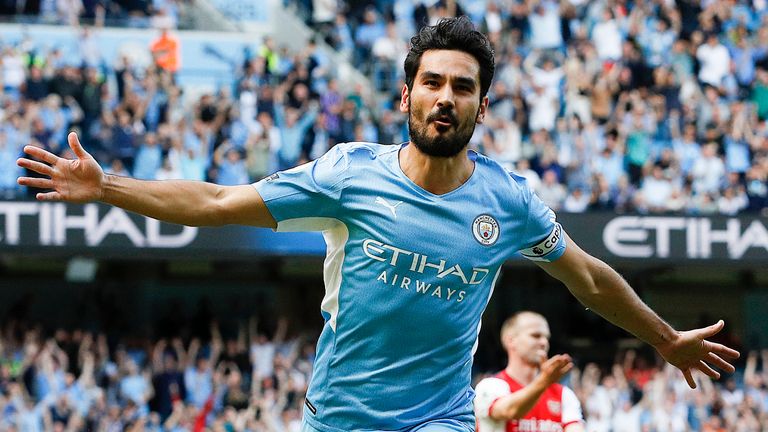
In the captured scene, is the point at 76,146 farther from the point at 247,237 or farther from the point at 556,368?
the point at 247,237

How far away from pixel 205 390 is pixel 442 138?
11.9 metres

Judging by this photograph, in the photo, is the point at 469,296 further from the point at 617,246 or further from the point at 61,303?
the point at 61,303

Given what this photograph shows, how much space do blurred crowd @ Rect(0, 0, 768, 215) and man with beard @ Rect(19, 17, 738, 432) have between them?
12111 mm

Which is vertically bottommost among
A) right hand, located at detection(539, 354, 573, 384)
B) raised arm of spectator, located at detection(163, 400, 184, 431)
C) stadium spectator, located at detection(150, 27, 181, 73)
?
raised arm of spectator, located at detection(163, 400, 184, 431)

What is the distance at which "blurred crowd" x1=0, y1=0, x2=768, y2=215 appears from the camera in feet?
57.1

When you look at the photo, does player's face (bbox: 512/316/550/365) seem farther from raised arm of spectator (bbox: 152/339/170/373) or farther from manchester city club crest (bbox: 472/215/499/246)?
raised arm of spectator (bbox: 152/339/170/373)

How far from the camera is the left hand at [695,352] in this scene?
5750mm

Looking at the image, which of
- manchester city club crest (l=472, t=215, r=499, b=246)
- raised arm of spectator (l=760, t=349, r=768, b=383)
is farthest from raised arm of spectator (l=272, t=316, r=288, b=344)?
manchester city club crest (l=472, t=215, r=499, b=246)

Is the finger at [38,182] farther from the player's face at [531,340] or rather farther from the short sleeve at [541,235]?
the player's face at [531,340]

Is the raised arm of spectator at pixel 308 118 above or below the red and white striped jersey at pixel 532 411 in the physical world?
above

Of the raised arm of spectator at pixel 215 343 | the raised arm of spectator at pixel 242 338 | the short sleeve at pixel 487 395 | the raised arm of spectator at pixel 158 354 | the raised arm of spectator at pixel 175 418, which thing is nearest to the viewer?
the short sleeve at pixel 487 395

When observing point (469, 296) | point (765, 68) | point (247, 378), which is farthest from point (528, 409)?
point (765, 68)

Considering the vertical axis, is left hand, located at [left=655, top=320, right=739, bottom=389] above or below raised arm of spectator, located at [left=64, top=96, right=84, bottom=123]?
below

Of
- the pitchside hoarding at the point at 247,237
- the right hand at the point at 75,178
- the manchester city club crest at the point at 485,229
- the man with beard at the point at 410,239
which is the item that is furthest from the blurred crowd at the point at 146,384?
the right hand at the point at 75,178
